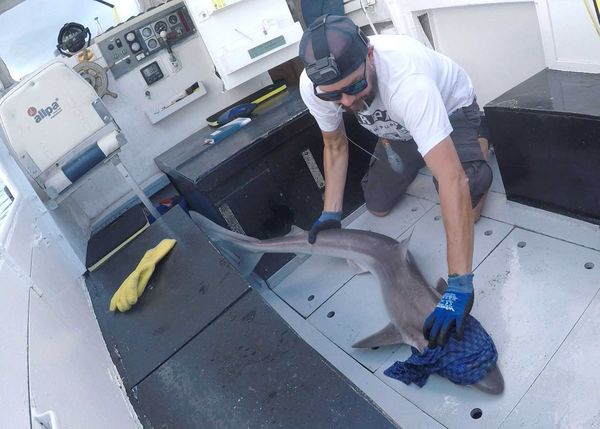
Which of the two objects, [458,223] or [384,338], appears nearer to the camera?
[458,223]

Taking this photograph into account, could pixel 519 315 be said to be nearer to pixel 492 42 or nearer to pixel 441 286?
pixel 441 286

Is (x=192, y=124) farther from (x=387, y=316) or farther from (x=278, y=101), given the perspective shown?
(x=387, y=316)

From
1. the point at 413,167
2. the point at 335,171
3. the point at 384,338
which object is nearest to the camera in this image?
the point at 384,338

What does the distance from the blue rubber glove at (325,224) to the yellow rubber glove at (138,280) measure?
2.39ft

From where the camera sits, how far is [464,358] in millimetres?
1611

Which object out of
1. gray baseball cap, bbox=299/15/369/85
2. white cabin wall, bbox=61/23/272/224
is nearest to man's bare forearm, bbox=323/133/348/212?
gray baseball cap, bbox=299/15/369/85

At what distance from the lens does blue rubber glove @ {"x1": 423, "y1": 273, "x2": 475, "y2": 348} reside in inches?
63.9

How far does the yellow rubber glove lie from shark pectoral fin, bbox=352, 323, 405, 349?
984mm

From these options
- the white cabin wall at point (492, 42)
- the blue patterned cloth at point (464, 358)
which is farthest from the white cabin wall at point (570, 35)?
the blue patterned cloth at point (464, 358)

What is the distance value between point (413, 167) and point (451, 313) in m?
1.42

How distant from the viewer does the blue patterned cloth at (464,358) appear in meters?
1.61

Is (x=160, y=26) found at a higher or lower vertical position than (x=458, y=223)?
higher

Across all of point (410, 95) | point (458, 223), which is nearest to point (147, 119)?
point (410, 95)

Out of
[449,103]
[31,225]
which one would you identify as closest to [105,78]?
[31,225]
